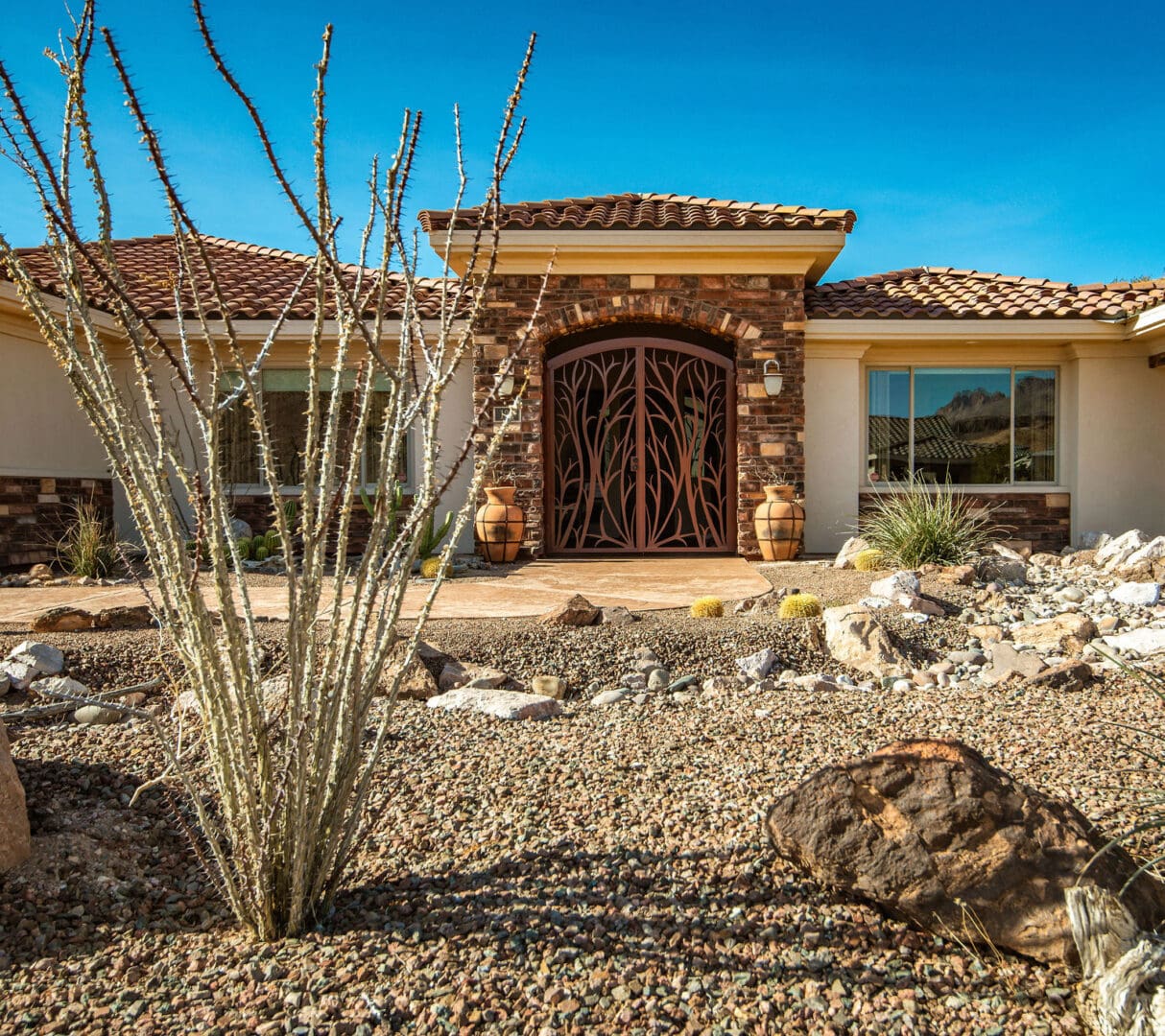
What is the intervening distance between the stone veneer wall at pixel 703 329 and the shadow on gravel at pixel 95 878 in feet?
22.1

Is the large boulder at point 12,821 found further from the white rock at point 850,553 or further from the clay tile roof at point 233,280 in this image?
the white rock at point 850,553

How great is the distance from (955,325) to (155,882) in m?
9.61

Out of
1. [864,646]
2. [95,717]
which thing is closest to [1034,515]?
[864,646]

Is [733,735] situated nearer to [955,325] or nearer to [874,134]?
[955,325]

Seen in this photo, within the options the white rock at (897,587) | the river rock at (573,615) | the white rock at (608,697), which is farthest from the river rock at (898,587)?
the white rock at (608,697)

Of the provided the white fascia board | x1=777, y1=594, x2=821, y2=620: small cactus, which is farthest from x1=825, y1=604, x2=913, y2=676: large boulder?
the white fascia board

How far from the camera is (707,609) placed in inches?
228

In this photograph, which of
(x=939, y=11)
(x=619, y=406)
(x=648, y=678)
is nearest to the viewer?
(x=648, y=678)

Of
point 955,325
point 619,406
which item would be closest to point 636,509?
point 619,406

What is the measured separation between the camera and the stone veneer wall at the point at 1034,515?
10453 millimetres

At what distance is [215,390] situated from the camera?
1.84m

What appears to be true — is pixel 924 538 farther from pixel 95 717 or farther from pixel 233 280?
pixel 233 280

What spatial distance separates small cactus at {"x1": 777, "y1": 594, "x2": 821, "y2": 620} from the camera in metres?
5.64

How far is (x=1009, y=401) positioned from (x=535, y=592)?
688 centimetres
